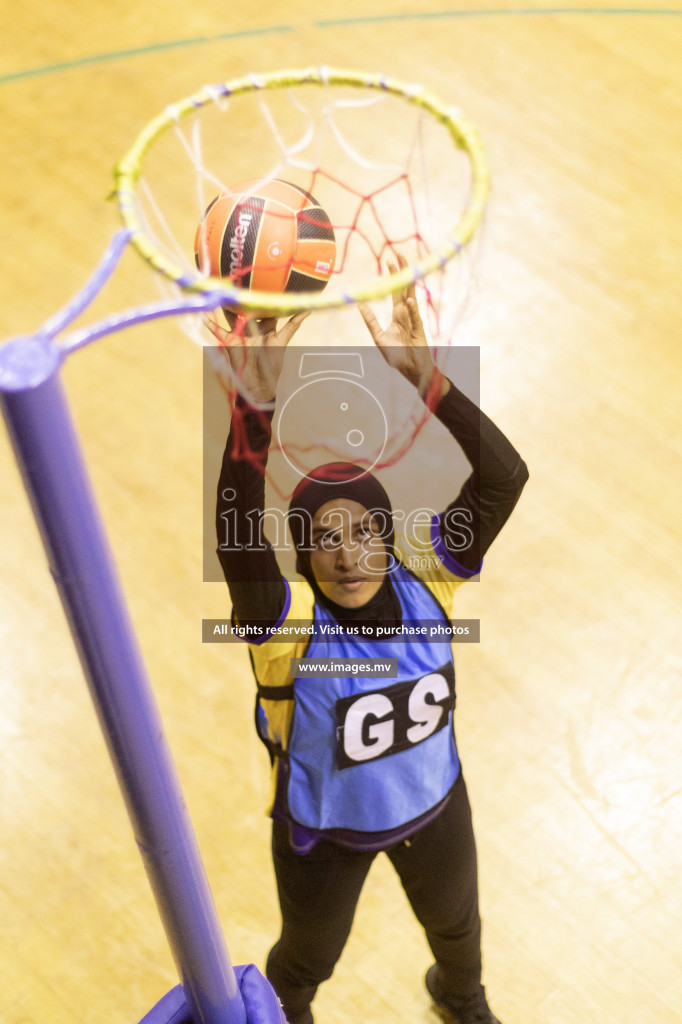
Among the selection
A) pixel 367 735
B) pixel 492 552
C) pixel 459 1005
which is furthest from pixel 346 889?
pixel 492 552

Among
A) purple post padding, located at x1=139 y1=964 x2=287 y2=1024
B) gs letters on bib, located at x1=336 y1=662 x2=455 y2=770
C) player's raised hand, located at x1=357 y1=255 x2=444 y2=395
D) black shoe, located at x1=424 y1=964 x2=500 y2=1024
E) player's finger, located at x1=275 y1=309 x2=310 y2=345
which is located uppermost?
player's finger, located at x1=275 y1=309 x2=310 y2=345

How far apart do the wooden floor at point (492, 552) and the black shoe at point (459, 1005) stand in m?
0.05

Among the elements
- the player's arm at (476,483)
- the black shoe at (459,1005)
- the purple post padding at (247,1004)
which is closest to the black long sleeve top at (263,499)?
the player's arm at (476,483)

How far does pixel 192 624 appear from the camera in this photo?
3168mm

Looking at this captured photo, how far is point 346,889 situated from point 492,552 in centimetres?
142

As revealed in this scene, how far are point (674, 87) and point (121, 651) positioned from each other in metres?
4.17

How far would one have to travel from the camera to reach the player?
1.96m

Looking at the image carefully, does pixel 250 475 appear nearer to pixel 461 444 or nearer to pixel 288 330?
pixel 288 330

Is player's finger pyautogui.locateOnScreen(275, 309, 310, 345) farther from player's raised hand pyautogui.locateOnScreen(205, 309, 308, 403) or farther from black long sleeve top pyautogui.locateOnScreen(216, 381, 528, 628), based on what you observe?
black long sleeve top pyautogui.locateOnScreen(216, 381, 528, 628)

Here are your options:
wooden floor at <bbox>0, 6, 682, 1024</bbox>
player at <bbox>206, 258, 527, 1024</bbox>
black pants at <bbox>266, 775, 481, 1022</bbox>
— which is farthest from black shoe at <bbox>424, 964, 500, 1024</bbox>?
player at <bbox>206, 258, 527, 1024</bbox>

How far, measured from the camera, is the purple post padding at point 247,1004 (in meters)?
1.58

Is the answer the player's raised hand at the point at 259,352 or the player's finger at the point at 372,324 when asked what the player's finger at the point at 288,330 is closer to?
the player's raised hand at the point at 259,352

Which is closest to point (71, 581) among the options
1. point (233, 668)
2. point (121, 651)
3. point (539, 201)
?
point (121, 651)

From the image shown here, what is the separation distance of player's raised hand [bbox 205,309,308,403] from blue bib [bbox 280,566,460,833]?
0.56 meters
